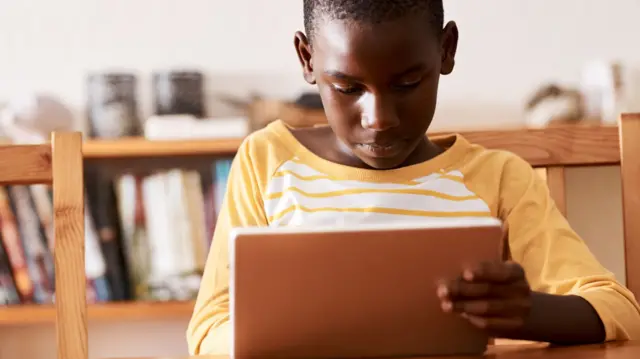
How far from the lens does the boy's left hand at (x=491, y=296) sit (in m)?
0.68

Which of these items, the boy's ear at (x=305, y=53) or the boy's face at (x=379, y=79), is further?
the boy's ear at (x=305, y=53)

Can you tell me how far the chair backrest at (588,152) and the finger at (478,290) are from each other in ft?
1.37

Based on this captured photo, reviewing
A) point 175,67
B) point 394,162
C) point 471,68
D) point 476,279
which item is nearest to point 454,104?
point 471,68

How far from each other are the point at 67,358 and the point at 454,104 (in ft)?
3.96

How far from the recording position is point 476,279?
2.26ft

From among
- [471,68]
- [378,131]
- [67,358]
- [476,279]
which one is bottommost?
[67,358]

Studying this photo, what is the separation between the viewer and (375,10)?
92 cm

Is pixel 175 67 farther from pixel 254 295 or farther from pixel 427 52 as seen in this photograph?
pixel 254 295

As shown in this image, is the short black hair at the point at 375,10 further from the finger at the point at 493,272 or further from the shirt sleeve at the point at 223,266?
the finger at the point at 493,272

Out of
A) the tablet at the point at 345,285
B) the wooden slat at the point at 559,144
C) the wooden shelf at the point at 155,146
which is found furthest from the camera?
the wooden shelf at the point at 155,146

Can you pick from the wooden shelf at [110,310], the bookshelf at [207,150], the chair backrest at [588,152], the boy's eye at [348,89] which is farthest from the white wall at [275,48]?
the boy's eye at [348,89]

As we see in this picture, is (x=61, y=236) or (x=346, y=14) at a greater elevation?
(x=346, y=14)

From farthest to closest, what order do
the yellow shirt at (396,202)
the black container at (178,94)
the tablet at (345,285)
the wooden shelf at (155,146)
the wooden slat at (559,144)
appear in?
the black container at (178,94) < the wooden shelf at (155,146) < the wooden slat at (559,144) < the yellow shirt at (396,202) < the tablet at (345,285)

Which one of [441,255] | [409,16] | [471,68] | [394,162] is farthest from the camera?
[471,68]
